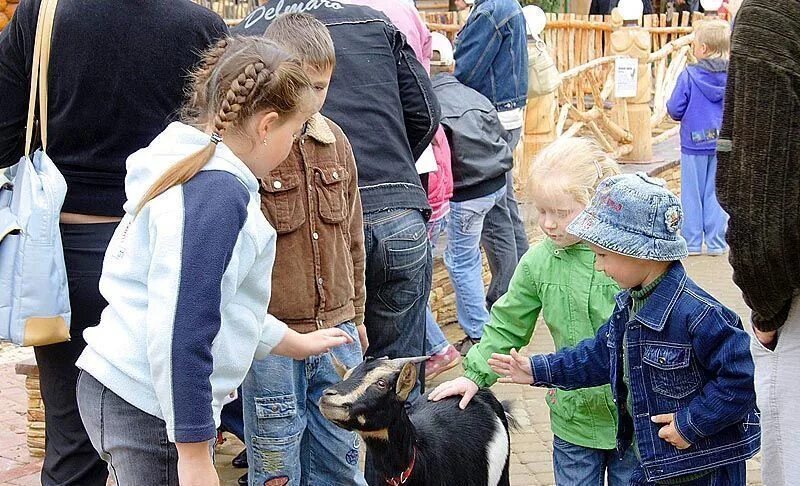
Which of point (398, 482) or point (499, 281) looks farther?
point (499, 281)

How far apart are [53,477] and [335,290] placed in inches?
40.9

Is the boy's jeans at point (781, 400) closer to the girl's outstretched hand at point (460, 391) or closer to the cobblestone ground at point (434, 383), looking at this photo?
the girl's outstretched hand at point (460, 391)

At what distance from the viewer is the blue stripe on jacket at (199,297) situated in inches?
91.4

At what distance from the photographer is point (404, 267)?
4.18m

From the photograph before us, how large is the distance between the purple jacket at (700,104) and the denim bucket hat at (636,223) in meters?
6.00

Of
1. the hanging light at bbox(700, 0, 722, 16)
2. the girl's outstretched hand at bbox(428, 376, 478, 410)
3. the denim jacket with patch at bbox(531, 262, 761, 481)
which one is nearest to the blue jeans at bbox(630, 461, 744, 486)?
the denim jacket with patch at bbox(531, 262, 761, 481)

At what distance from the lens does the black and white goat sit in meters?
3.16

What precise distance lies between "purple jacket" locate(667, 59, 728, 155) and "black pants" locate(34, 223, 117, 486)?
6.56 metres

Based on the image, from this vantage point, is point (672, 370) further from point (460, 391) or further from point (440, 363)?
point (440, 363)

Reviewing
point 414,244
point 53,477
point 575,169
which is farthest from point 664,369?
point 53,477

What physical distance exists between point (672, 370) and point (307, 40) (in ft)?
4.79

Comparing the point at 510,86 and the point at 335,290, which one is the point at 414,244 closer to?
the point at 335,290

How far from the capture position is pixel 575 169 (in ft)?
11.3

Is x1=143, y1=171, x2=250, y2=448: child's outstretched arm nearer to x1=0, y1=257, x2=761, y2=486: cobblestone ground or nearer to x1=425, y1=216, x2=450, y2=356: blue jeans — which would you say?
x1=0, y1=257, x2=761, y2=486: cobblestone ground
